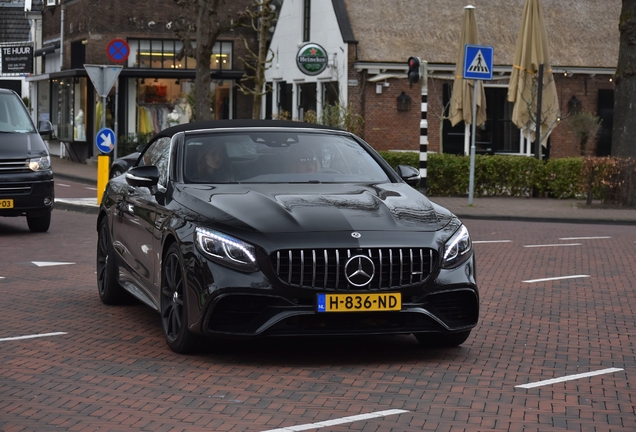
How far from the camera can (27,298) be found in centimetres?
1019

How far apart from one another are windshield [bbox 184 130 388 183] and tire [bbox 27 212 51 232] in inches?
330

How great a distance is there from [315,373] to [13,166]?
9630 mm

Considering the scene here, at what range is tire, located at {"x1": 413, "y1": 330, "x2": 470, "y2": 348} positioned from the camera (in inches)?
309

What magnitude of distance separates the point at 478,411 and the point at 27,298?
17.3 ft

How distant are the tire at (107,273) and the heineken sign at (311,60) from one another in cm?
2069

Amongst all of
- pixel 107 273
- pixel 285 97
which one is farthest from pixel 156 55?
pixel 107 273

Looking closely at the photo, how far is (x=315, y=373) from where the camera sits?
7090 millimetres

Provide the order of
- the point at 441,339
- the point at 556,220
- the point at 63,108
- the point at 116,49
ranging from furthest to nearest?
the point at 63,108, the point at 116,49, the point at 556,220, the point at 441,339

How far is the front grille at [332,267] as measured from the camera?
7.07m

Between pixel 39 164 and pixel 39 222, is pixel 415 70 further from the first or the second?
pixel 39 164

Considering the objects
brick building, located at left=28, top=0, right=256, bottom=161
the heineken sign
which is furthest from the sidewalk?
brick building, located at left=28, top=0, right=256, bottom=161

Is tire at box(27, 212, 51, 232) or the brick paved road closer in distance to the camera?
the brick paved road

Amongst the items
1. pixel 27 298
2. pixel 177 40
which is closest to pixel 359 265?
pixel 27 298

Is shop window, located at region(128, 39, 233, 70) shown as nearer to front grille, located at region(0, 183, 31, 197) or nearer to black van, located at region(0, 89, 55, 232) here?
black van, located at region(0, 89, 55, 232)
